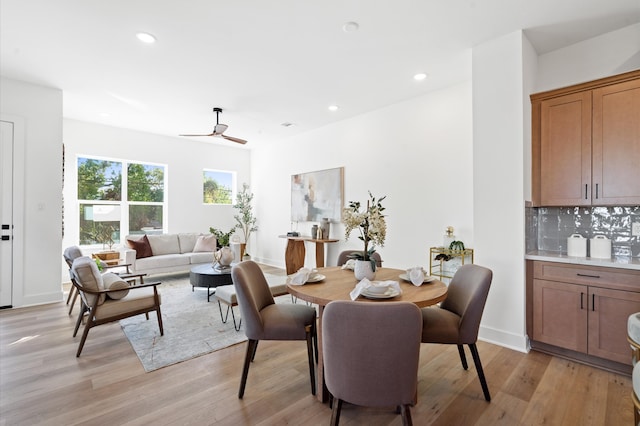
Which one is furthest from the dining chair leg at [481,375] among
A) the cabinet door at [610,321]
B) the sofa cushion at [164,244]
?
the sofa cushion at [164,244]

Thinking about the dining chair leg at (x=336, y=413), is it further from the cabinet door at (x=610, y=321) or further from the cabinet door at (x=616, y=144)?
the cabinet door at (x=616, y=144)

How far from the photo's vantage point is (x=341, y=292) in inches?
77.6

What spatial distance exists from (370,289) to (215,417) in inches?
49.2

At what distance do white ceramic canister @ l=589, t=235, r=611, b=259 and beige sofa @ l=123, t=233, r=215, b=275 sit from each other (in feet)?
18.5

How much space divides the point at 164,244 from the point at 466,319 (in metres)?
5.64

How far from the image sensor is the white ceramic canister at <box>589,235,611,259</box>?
2.63 metres

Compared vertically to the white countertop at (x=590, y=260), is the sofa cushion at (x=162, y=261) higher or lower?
lower

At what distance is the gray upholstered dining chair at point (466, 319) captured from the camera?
6.53ft

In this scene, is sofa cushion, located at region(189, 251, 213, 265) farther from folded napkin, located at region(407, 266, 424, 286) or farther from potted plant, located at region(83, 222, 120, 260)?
folded napkin, located at region(407, 266, 424, 286)

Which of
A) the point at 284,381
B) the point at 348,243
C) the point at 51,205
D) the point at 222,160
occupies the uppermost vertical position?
the point at 222,160

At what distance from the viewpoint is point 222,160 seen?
766cm

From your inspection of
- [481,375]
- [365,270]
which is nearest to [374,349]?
[365,270]

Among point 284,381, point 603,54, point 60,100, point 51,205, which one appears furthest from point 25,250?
point 603,54

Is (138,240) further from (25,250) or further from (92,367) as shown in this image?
(92,367)
